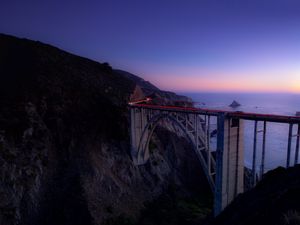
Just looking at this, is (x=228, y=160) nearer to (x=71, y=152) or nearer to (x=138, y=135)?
(x=138, y=135)

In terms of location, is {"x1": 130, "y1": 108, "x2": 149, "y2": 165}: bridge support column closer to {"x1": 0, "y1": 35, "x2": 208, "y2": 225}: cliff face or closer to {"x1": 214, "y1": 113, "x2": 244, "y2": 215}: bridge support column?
{"x1": 0, "y1": 35, "x2": 208, "y2": 225}: cliff face

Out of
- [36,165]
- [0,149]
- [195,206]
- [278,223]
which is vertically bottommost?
[195,206]

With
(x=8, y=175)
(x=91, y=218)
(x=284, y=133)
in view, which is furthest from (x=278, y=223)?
(x=284, y=133)

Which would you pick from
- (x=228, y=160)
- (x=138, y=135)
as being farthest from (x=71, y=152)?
(x=228, y=160)

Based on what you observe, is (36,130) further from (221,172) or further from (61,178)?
(221,172)

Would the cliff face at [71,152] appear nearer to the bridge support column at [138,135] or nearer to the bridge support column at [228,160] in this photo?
the bridge support column at [138,135]

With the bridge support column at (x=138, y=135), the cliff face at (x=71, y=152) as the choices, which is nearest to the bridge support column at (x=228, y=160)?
the cliff face at (x=71, y=152)
